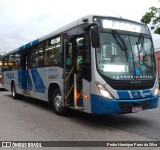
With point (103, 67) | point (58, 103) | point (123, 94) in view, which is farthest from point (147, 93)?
point (58, 103)

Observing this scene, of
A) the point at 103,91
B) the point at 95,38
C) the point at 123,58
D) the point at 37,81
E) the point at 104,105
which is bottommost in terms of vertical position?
the point at 104,105

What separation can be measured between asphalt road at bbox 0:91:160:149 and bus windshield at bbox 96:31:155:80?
4.80 feet

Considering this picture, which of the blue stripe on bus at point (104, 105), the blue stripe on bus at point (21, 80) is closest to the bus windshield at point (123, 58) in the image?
the blue stripe on bus at point (104, 105)

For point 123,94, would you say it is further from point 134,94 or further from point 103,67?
point 103,67

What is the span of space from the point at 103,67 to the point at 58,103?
2882 millimetres

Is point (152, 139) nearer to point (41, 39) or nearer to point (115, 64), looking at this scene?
point (115, 64)

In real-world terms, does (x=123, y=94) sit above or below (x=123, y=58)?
below

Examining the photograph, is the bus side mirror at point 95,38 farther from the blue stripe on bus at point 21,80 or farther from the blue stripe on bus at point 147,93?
the blue stripe on bus at point 21,80

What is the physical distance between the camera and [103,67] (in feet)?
24.7

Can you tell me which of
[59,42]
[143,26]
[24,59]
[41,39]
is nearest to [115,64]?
[143,26]

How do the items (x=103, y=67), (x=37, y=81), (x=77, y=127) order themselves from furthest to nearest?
(x=37, y=81) → (x=77, y=127) → (x=103, y=67)

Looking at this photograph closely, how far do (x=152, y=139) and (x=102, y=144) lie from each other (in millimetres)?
1261

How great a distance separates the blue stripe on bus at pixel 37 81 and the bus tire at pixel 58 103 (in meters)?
1.20

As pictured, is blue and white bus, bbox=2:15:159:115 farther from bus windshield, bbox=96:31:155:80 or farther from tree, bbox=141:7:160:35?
tree, bbox=141:7:160:35
